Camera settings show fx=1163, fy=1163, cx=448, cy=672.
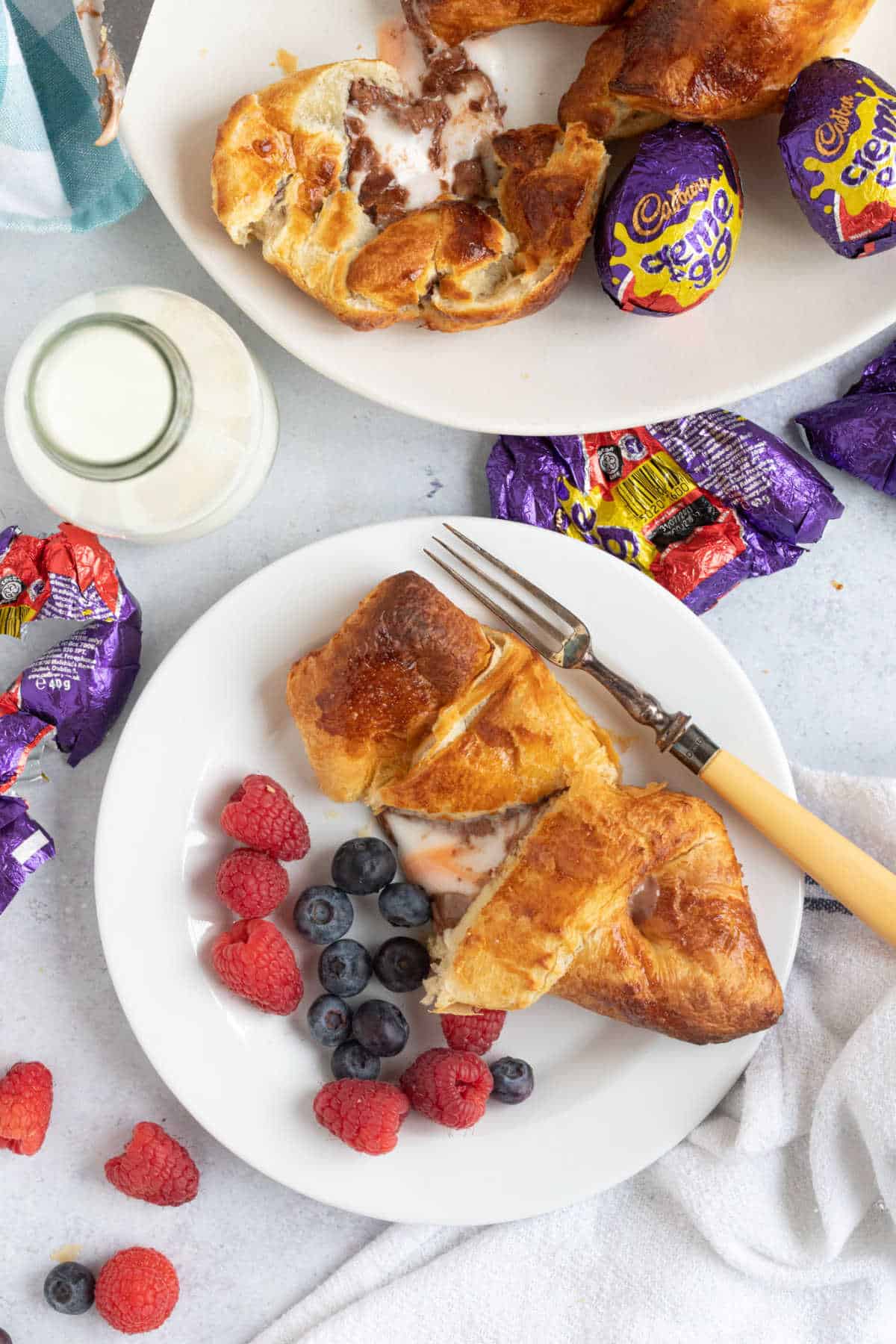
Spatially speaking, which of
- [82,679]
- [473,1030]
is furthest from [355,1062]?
[82,679]

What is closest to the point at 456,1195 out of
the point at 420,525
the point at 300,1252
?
the point at 300,1252

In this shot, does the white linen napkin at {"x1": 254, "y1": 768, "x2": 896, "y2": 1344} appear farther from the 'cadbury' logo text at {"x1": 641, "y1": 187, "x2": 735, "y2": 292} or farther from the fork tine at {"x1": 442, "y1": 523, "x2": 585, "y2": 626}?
the 'cadbury' logo text at {"x1": 641, "y1": 187, "x2": 735, "y2": 292}

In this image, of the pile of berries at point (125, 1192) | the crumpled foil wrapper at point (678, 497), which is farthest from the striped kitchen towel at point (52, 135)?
the pile of berries at point (125, 1192)

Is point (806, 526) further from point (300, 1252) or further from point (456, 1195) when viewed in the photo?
point (300, 1252)

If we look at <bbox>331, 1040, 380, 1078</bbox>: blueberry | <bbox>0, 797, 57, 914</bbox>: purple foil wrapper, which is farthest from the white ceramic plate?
<bbox>331, 1040, 380, 1078</bbox>: blueberry

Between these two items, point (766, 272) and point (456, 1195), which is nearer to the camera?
point (766, 272)

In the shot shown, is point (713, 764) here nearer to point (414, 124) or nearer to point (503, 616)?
point (503, 616)
